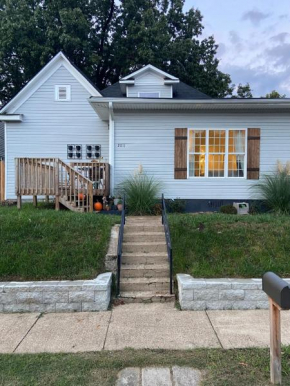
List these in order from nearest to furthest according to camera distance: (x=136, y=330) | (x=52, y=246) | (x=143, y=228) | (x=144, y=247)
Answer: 1. (x=136, y=330)
2. (x=52, y=246)
3. (x=144, y=247)
4. (x=143, y=228)

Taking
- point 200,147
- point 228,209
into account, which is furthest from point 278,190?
point 200,147

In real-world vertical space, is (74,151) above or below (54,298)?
above

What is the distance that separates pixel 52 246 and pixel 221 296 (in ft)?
10.1

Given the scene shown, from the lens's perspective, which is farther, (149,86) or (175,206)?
(149,86)

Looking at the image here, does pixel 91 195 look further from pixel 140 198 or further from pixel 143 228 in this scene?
pixel 143 228

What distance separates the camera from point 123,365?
3119 millimetres

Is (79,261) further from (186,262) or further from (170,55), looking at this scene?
(170,55)

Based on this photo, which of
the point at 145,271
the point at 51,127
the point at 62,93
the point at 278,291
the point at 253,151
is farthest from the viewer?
the point at 62,93

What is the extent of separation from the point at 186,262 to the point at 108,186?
4.76 meters

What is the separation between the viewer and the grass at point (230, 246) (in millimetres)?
5312

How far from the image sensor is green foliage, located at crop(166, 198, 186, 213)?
31.4ft

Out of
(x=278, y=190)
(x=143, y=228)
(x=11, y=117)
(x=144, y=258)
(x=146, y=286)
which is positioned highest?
(x=11, y=117)

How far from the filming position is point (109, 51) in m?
23.5

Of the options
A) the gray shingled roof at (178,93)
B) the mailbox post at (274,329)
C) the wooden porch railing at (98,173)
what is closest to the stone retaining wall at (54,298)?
the mailbox post at (274,329)
